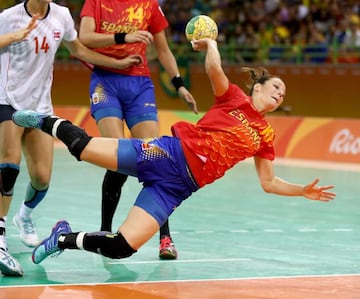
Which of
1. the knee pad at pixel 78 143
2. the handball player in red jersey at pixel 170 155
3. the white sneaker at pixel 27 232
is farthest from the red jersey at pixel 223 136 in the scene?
the white sneaker at pixel 27 232

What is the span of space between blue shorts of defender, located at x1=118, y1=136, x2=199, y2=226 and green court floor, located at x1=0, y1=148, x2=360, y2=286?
1.93 feet

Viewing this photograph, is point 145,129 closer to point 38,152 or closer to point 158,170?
point 38,152

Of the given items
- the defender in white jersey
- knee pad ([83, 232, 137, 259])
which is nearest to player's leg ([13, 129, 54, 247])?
the defender in white jersey

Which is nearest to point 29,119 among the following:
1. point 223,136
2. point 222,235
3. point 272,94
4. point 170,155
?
point 170,155

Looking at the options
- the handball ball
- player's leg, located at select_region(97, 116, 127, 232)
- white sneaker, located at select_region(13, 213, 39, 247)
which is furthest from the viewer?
white sneaker, located at select_region(13, 213, 39, 247)

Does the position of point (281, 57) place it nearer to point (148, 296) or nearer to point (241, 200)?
point (241, 200)

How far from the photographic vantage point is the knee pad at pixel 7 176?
23.2 ft

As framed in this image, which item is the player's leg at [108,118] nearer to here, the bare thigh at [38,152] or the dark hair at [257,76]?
the bare thigh at [38,152]

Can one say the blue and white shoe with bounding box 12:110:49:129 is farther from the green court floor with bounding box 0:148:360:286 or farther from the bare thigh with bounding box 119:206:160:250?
the green court floor with bounding box 0:148:360:286

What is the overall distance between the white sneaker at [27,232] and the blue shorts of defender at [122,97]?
108cm

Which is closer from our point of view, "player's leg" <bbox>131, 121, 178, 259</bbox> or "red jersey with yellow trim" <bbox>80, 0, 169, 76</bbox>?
"player's leg" <bbox>131, 121, 178, 259</bbox>

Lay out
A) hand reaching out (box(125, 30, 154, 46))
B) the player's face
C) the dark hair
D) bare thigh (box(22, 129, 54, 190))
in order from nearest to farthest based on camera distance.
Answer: the player's face → the dark hair → bare thigh (box(22, 129, 54, 190)) → hand reaching out (box(125, 30, 154, 46))

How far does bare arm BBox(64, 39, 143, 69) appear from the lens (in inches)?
306

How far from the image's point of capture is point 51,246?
21.3 feet
